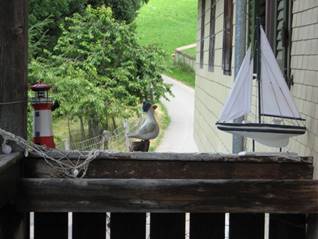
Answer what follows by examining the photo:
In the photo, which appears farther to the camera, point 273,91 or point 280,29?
point 280,29

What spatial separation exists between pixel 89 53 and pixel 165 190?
1413cm

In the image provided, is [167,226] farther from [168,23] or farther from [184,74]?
[168,23]

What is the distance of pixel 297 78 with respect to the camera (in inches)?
199

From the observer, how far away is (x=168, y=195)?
9.27 feet

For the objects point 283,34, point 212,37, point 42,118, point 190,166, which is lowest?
point 190,166

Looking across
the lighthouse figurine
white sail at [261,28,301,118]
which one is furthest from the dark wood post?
white sail at [261,28,301,118]

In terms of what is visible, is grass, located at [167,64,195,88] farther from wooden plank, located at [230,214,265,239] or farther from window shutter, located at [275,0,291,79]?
wooden plank, located at [230,214,265,239]

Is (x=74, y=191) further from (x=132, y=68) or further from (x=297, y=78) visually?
(x=132, y=68)

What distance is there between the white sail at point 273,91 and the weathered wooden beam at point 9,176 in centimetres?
175

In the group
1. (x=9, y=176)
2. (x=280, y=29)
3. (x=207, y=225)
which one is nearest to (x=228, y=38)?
(x=280, y=29)

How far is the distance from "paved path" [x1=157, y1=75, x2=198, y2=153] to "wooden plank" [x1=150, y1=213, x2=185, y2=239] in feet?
46.0

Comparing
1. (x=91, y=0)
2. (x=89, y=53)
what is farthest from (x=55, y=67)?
(x=91, y=0)

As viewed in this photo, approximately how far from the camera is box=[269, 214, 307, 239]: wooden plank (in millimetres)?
3025

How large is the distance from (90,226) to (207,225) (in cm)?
55
